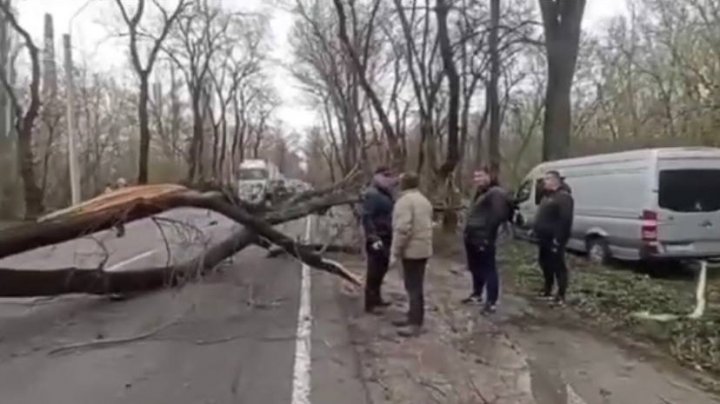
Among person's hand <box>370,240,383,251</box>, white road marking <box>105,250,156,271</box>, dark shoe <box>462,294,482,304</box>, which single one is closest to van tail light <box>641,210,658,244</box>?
dark shoe <box>462,294,482,304</box>

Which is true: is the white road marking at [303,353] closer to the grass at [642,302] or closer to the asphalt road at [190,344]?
the asphalt road at [190,344]

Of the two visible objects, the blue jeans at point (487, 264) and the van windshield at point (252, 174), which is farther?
the van windshield at point (252, 174)

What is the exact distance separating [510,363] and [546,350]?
2.40 feet

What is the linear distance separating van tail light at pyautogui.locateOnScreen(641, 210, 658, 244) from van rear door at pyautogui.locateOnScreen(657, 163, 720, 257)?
6 centimetres

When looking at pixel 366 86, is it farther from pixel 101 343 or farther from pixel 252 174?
pixel 252 174

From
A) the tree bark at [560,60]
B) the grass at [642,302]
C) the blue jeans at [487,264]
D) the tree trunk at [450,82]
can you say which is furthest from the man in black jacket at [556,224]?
the tree bark at [560,60]

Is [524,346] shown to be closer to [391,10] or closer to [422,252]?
[422,252]

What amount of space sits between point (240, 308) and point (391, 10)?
17724 mm

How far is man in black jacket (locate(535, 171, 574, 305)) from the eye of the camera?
11125 mm

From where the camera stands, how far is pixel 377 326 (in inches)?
388

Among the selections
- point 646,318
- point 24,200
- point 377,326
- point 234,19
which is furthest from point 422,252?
point 234,19

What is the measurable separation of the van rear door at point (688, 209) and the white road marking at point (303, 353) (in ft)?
18.6

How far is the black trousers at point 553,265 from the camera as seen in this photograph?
36.8ft

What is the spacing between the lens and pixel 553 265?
11492mm
